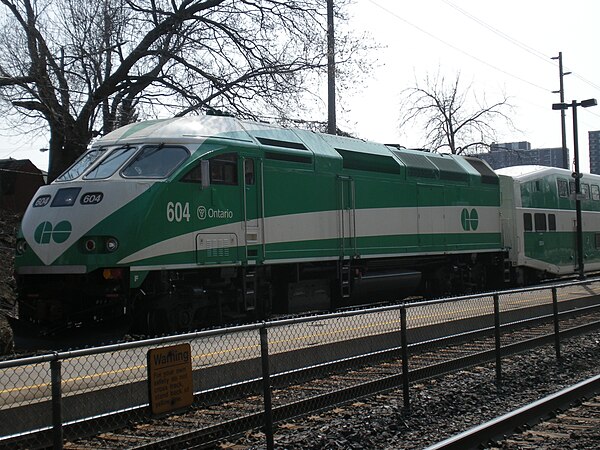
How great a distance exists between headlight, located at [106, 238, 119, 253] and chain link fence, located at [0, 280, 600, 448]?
4.68 metres

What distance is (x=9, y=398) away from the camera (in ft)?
18.9

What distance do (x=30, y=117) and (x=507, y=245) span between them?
1509 centimetres

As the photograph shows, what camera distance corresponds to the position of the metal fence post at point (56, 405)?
15.8ft

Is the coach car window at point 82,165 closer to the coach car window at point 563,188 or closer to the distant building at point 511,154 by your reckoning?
the coach car window at point 563,188

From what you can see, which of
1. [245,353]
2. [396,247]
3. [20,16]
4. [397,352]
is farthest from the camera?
[20,16]

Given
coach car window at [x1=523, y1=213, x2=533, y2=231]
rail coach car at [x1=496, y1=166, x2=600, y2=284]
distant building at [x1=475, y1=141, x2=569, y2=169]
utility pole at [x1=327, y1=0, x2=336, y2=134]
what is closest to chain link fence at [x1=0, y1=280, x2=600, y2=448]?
utility pole at [x1=327, y1=0, x2=336, y2=134]

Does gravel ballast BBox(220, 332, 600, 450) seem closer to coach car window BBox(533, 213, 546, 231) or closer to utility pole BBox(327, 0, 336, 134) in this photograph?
utility pole BBox(327, 0, 336, 134)

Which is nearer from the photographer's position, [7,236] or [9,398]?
[9,398]

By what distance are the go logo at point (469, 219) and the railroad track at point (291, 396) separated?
32.2 ft

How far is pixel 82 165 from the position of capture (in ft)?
43.3


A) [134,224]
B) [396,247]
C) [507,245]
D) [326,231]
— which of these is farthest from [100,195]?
[507,245]

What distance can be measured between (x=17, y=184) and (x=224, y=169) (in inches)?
1223

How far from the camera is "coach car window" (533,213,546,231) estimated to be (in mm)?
24922

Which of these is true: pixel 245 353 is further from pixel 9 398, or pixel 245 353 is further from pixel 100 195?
pixel 100 195
